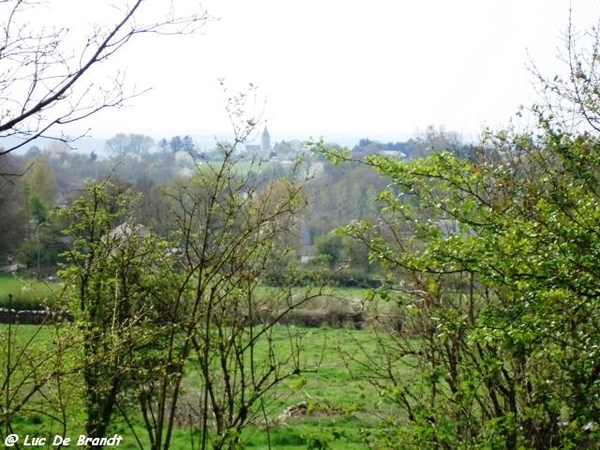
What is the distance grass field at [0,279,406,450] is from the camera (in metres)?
4.51

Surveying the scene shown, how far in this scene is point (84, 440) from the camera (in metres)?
4.61

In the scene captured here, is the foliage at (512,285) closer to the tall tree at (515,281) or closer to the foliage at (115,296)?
the tall tree at (515,281)

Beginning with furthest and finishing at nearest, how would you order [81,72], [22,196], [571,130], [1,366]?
1. [22,196]
2. [571,130]
3. [1,366]
4. [81,72]

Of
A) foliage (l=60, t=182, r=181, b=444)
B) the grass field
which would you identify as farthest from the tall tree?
foliage (l=60, t=182, r=181, b=444)

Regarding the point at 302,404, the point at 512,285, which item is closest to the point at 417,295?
the point at 512,285

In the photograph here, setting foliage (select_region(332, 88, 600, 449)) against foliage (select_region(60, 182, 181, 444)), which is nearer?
foliage (select_region(332, 88, 600, 449))

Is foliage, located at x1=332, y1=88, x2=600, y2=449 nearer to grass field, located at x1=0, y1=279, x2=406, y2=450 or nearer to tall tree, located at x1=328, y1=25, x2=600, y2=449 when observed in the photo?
tall tree, located at x1=328, y1=25, x2=600, y2=449

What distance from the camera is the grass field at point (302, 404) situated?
4.51 meters

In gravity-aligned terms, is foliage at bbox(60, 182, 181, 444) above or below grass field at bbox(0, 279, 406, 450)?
above

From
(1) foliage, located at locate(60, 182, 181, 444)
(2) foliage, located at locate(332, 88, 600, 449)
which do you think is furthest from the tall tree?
(1) foliage, located at locate(60, 182, 181, 444)

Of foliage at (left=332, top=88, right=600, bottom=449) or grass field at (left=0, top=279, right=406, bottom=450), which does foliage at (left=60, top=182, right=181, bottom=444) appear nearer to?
grass field at (left=0, top=279, right=406, bottom=450)

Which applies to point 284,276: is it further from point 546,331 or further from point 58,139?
point 58,139

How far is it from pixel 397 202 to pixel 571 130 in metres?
1.31

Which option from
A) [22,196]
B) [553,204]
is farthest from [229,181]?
[22,196]
